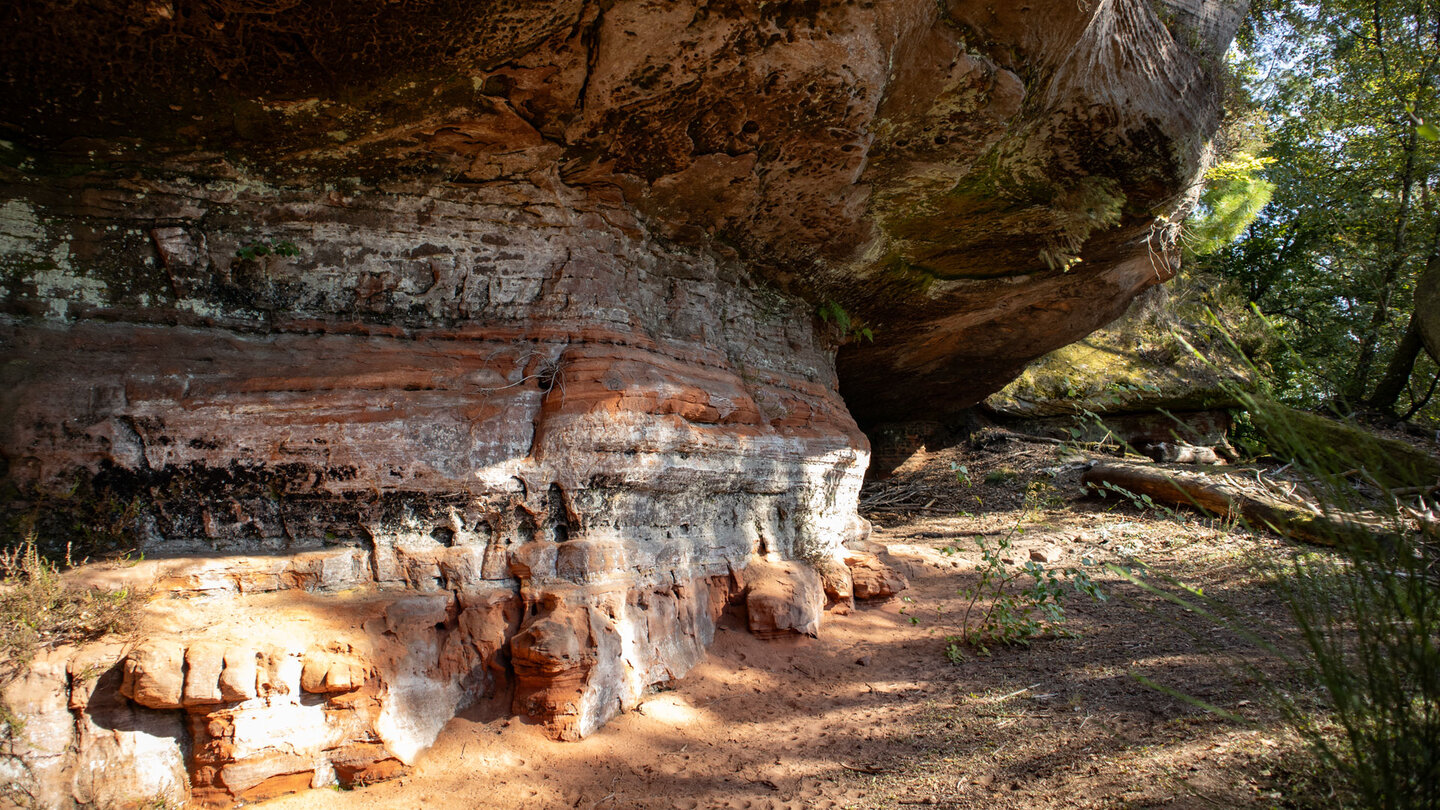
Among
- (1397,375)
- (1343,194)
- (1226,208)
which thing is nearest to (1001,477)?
(1226,208)

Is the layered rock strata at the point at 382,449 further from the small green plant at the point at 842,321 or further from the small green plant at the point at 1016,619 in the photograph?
the small green plant at the point at 842,321

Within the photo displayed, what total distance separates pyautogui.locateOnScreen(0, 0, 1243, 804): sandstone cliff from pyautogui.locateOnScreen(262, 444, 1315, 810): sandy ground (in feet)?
0.73

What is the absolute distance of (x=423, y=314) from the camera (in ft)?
13.7

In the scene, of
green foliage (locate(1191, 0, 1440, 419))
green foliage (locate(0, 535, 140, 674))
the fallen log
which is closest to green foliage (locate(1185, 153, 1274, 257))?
green foliage (locate(1191, 0, 1440, 419))

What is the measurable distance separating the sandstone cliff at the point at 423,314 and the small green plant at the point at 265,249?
22mm

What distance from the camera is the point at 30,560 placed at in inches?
114

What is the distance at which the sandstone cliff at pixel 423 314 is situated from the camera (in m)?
3.18

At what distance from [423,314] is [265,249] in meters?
0.84

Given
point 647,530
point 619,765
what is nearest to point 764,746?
point 619,765

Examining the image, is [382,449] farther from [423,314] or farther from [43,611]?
[43,611]

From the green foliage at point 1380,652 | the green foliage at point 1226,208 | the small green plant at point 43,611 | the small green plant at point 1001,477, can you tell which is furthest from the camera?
the small green plant at point 1001,477

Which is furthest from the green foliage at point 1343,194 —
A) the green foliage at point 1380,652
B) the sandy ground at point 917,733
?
the green foliage at point 1380,652

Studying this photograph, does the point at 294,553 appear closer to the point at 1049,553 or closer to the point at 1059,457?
the point at 1049,553

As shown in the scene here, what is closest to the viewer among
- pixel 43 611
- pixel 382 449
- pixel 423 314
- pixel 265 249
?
pixel 43 611
